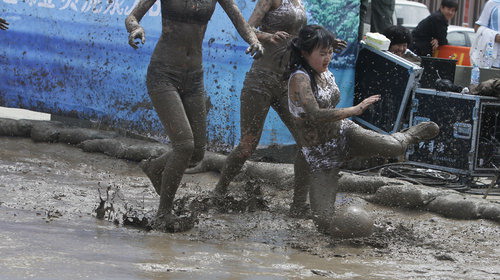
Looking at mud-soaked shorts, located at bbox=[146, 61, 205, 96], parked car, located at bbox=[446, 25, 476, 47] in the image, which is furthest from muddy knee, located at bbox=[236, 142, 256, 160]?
parked car, located at bbox=[446, 25, 476, 47]

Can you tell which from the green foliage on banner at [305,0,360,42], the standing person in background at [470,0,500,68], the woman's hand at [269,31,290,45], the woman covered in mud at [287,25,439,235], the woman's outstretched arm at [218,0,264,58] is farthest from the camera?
the standing person in background at [470,0,500,68]

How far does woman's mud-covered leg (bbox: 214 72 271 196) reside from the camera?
6.76 m

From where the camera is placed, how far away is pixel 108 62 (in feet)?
31.6

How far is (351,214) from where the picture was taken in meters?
5.60

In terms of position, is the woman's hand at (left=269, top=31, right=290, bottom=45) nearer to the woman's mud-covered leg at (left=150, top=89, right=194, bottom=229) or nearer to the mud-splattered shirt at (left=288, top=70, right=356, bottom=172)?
the mud-splattered shirt at (left=288, top=70, right=356, bottom=172)

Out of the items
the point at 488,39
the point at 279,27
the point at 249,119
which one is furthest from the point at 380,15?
the point at 249,119

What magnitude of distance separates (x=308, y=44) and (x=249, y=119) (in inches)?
47.4

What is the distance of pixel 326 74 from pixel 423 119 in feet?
9.46

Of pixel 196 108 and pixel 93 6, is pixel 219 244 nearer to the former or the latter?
pixel 196 108

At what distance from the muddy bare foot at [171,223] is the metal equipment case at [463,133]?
348 cm

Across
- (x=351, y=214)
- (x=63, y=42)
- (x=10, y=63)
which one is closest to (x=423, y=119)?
(x=351, y=214)

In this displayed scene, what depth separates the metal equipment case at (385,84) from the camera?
8789 millimetres

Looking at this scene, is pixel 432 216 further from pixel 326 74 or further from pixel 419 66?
pixel 419 66

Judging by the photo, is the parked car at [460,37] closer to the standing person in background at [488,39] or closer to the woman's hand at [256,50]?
the standing person in background at [488,39]
